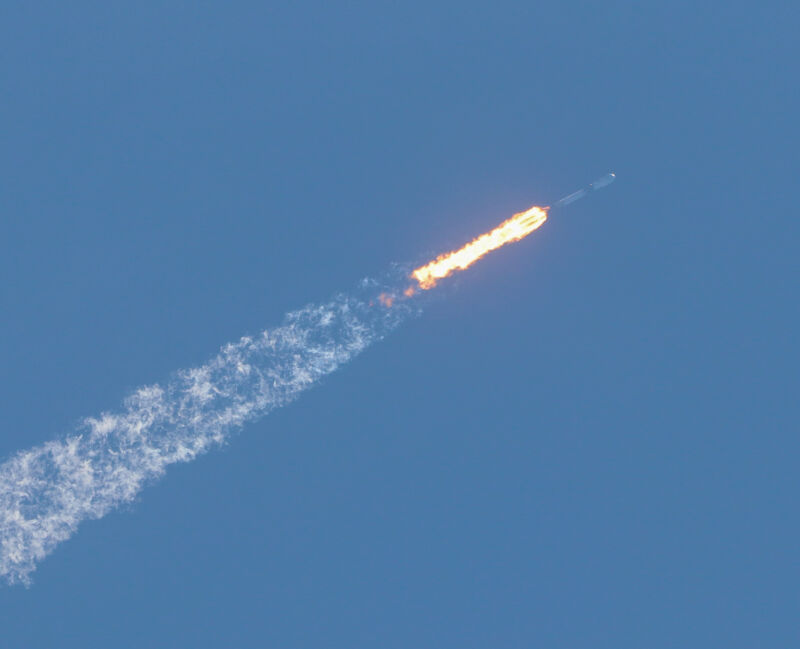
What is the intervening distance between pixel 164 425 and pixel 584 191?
254 ft

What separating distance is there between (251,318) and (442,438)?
3590cm

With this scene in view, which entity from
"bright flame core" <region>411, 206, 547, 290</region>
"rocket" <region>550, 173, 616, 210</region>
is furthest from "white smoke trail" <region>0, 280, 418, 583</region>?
"rocket" <region>550, 173, 616, 210</region>

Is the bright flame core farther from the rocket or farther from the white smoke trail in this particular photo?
the white smoke trail

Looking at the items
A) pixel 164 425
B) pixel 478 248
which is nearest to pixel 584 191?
pixel 478 248

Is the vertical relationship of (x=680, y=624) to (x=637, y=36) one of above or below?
below

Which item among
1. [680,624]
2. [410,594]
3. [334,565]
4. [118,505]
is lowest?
[680,624]

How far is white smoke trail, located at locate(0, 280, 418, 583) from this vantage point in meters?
131

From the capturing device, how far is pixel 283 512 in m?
130

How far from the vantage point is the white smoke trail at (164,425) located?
429 feet

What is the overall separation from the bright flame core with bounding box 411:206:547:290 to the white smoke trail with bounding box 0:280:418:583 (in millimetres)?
5956

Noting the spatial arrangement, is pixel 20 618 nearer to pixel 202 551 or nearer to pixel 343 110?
pixel 202 551

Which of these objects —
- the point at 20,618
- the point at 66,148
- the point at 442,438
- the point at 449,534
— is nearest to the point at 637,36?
the point at 442,438

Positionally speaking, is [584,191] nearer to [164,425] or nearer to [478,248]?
[478,248]

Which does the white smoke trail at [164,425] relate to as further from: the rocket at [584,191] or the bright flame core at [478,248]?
the rocket at [584,191]
